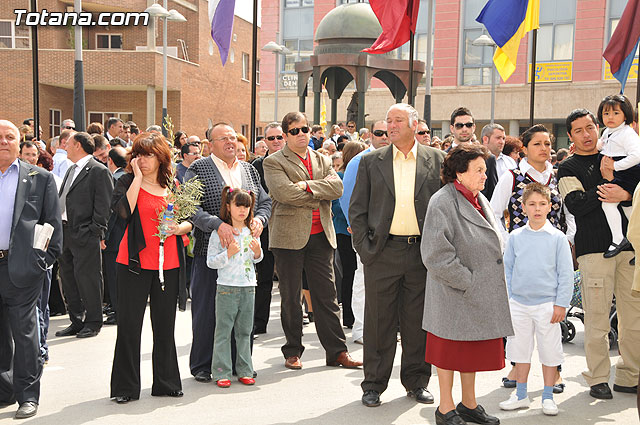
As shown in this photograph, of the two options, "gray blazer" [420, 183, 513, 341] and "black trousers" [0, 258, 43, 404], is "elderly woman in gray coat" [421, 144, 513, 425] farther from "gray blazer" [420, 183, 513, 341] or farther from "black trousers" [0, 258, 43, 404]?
"black trousers" [0, 258, 43, 404]

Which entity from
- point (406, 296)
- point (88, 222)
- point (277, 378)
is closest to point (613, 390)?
point (406, 296)

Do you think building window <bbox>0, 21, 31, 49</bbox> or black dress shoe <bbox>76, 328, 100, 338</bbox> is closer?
black dress shoe <bbox>76, 328, 100, 338</bbox>

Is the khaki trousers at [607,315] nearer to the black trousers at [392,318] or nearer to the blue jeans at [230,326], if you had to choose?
the black trousers at [392,318]

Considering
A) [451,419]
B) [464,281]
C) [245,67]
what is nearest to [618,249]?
[464,281]

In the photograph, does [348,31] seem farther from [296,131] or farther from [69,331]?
[296,131]

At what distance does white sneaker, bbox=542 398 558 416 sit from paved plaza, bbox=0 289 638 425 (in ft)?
0.16

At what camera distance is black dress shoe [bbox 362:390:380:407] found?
6.05m

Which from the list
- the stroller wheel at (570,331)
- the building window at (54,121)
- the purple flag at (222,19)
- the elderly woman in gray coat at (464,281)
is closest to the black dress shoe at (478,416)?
the elderly woman in gray coat at (464,281)

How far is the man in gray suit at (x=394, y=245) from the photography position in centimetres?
614

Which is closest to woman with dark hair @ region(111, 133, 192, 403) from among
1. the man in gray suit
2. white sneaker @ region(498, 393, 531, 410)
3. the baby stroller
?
the man in gray suit

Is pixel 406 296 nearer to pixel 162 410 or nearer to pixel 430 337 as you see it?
pixel 430 337

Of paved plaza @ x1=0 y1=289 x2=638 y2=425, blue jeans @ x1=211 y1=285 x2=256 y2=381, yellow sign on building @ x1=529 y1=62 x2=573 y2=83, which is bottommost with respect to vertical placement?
paved plaza @ x1=0 y1=289 x2=638 y2=425

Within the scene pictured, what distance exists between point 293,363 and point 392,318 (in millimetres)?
1424

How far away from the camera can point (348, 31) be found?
63.9 feet
